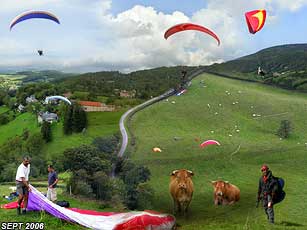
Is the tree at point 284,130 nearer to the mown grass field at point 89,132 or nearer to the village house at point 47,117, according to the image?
the mown grass field at point 89,132

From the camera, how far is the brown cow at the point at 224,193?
24531 millimetres

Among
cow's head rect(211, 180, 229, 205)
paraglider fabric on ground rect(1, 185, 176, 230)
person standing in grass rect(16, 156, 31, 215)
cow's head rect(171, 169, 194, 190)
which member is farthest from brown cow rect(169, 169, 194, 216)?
person standing in grass rect(16, 156, 31, 215)

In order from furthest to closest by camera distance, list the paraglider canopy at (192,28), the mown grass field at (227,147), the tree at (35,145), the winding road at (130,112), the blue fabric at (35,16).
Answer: the tree at (35,145) < the winding road at (130,112) < the paraglider canopy at (192,28) < the blue fabric at (35,16) < the mown grass field at (227,147)

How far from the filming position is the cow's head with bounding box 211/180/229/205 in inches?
963

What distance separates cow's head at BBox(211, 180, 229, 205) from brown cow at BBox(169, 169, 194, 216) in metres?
2.29

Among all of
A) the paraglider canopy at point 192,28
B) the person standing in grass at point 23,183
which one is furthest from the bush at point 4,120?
the person standing in grass at point 23,183

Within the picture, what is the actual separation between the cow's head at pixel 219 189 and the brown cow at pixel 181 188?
2.29m

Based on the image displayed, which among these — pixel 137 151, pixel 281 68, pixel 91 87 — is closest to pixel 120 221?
pixel 137 151

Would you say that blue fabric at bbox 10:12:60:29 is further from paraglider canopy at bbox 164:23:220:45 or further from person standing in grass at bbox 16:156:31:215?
person standing in grass at bbox 16:156:31:215

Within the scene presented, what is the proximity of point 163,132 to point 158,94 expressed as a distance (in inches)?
1116

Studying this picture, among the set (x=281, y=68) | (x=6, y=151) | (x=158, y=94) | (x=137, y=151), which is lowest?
(x=6, y=151)

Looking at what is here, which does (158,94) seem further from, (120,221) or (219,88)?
(120,221)

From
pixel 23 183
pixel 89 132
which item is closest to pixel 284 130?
pixel 89 132

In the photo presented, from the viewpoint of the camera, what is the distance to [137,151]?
51.5 m
